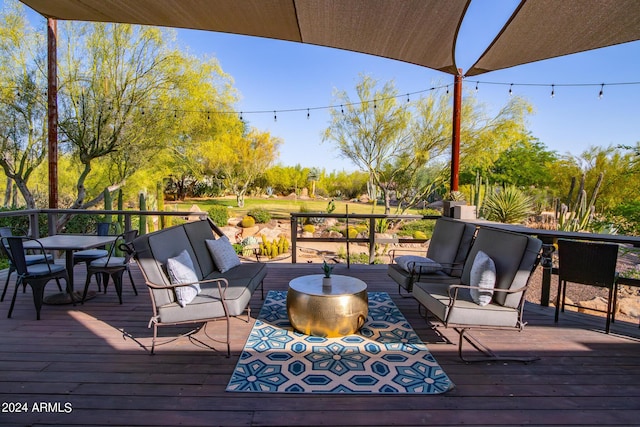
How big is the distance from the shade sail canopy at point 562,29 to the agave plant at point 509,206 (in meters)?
3.79

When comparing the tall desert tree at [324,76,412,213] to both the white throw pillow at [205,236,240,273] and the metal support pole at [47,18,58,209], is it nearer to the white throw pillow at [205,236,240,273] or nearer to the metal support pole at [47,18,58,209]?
the metal support pole at [47,18,58,209]

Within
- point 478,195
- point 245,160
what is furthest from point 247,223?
point 478,195

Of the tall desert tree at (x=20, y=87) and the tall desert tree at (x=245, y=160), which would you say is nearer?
the tall desert tree at (x=20, y=87)

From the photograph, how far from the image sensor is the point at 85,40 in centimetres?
949

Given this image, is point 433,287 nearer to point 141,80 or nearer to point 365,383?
point 365,383

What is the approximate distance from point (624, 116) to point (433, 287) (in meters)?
18.7

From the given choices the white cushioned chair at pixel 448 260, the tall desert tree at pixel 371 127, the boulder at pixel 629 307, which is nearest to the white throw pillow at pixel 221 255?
the white cushioned chair at pixel 448 260

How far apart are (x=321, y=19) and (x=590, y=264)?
395cm

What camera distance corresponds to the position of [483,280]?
2.75 m

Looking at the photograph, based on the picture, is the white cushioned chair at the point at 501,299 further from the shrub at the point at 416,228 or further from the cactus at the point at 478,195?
the shrub at the point at 416,228

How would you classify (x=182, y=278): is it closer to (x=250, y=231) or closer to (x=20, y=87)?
(x=20, y=87)

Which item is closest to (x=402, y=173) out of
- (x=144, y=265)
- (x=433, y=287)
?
(x=433, y=287)

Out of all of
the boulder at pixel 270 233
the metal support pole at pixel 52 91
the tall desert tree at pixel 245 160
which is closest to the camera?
the metal support pole at pixel 52 91

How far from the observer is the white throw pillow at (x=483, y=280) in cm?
273
